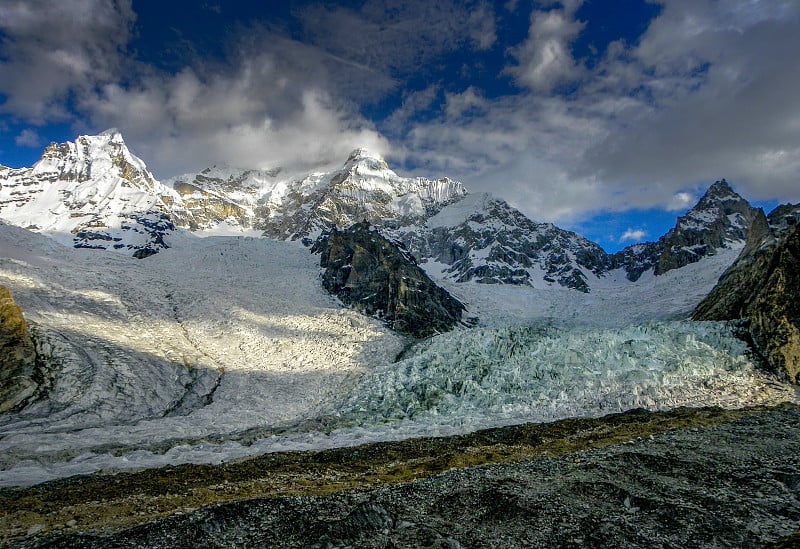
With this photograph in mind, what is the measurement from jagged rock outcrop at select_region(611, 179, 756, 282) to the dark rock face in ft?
302

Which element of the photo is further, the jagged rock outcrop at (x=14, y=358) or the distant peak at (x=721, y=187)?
the distant peak at (x=721, y=187)

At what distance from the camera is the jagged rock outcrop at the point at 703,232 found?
132000 millimetres

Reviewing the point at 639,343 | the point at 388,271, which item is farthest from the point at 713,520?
the point at 388,271

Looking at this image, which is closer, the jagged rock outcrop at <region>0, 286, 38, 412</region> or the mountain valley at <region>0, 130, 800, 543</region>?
the mountain valley at <region>0, 130, 800, 543</region>

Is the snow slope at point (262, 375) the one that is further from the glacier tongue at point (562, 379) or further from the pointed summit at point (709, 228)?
the pointed summit at point (709, 228)

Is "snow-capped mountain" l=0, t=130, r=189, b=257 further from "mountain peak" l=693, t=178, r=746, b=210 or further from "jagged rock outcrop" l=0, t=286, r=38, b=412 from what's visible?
"mountain peak" l=693, t=178, r=746, b=210

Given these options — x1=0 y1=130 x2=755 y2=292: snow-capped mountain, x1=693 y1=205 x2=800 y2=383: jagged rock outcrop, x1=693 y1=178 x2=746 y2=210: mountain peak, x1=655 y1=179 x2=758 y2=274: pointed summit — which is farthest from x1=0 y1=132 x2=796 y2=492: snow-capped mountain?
x1=693 y1=178 x2=746 y2=210: mountain peak

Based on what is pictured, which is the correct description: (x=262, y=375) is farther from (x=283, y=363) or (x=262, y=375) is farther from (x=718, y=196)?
(x=718, y=196)

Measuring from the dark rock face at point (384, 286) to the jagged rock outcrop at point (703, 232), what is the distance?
92078mm

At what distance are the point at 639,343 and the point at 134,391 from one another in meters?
35.4

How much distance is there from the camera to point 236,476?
15.6m

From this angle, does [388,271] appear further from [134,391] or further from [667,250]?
[667,250]

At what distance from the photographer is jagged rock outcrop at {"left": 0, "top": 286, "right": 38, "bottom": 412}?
85.8 feet

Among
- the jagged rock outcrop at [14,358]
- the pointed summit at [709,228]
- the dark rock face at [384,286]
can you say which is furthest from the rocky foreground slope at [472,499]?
the pointed summit at [709,228]
